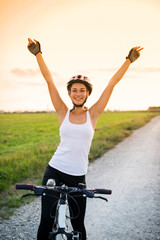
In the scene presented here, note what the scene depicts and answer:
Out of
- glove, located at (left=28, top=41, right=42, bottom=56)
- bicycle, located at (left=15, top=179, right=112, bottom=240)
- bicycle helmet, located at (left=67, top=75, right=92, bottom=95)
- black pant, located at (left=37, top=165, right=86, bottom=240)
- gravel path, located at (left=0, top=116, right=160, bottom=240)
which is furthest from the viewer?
gravel path, located at (left=0, top=116, right=160, bottom=240)

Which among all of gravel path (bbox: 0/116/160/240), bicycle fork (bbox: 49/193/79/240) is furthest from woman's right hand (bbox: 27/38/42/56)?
gravel path (bbox: 0/116/160/240)

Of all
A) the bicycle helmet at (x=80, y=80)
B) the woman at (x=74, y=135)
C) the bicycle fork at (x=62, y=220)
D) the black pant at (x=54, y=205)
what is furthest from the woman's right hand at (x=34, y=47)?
the bicycle fork at (x=62, y=220)

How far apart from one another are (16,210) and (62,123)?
300 centimetres

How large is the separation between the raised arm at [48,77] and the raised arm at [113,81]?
0.47 metres

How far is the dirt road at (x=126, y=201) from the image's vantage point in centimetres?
415

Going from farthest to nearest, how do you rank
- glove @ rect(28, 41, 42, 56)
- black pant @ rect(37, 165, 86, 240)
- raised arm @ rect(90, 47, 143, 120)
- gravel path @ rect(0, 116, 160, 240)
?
gravel path @ rect(0, 116, 160, 240) → glove @ rect(28, 41, 42, 56) → raised arm @ rect(90, 47, 143, 120) → black pant @ rect(37, 165, 86, 240)

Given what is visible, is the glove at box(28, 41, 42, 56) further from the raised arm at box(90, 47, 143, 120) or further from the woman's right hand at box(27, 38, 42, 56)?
the raised arm at box(90, 47, 143, 120)

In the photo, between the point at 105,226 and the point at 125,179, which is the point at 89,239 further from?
the point at 125,179

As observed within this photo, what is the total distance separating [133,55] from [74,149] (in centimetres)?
165

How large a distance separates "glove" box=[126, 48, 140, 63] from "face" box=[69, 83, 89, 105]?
32.8 inches

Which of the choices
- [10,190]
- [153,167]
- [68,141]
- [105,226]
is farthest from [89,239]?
[153,167]

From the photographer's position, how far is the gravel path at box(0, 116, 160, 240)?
13.3 ft

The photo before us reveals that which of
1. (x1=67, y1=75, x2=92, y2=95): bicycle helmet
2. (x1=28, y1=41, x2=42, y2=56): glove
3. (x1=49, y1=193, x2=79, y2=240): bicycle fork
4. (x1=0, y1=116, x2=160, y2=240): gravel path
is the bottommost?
(x1=0, y1=116, x2=160, y2=240): gravel path

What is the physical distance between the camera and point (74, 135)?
2.66 meters
